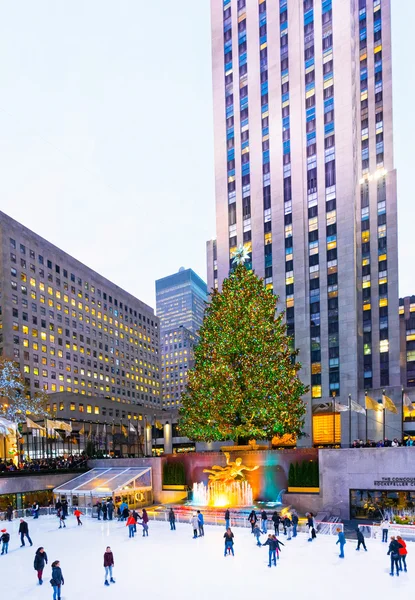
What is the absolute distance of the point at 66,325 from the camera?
368ft

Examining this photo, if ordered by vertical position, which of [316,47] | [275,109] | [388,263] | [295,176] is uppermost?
[316,47]

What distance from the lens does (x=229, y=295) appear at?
134 ft

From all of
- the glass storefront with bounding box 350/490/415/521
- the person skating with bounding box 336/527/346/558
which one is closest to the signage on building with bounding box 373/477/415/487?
the glass storefront with bounding box 350/490/415/521

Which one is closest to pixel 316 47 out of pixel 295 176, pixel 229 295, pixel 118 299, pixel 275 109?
pixel 275 109

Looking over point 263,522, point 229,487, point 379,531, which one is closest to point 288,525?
point 263,522

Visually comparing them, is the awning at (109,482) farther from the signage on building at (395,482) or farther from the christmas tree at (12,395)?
the signage on building at (395,482)

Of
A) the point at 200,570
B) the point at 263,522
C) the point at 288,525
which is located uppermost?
the point at 200,570

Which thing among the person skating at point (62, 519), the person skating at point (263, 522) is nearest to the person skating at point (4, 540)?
the person skating at point (62, 519)

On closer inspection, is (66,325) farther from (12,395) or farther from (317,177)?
(317,177)

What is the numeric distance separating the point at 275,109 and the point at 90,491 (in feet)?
203

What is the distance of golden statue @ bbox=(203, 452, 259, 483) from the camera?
117ft

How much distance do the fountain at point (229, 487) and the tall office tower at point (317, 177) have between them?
29.2 m

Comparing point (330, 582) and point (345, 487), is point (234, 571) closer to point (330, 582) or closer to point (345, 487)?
point (330, 582)

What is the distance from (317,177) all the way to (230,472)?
158ft
